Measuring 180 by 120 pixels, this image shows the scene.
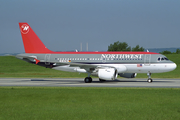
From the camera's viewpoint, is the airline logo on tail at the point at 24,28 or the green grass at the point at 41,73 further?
the green grass at the point at 41,73

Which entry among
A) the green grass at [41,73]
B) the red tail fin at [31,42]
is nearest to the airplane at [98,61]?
the red tail fin at [31,42]

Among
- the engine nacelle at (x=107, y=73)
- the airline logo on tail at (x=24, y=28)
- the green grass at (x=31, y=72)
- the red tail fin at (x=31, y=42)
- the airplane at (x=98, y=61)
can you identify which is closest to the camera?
the engine nacelle at (x=107, y=73)

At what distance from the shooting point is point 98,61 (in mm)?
33438

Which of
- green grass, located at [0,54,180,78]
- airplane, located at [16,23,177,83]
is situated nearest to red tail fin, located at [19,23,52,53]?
airplane, located at [16,23,177,83]

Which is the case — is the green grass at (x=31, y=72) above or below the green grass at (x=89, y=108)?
above

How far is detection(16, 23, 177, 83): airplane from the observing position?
32.0 m

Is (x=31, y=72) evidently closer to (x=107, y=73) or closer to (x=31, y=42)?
(x=31, y=42)

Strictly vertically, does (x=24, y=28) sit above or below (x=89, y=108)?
above

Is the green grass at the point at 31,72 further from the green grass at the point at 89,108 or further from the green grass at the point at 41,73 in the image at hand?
the green grass at the point at 89,108

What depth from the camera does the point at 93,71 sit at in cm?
3231

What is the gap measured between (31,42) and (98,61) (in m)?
10.1

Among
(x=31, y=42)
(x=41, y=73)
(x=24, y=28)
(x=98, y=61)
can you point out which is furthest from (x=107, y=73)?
(x=41, y=73)

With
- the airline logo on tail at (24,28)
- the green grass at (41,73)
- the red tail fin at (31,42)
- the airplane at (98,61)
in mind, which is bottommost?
the green grass at (41,73)

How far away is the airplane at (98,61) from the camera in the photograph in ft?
105
